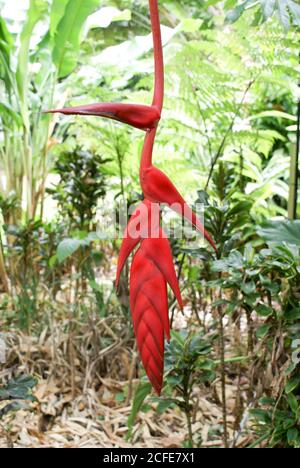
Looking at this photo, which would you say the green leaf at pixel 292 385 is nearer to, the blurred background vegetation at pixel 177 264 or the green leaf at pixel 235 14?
the blurred background vegetation at pixel 177 264

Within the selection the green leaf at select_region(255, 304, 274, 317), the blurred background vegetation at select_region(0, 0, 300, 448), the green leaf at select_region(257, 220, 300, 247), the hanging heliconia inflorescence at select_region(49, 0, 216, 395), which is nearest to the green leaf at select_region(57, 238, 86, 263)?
the blurred background vegetation at select_region(0, 0, 300, 448)

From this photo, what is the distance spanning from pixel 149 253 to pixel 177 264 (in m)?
1.36

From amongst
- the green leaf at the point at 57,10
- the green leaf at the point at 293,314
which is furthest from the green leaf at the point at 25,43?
the green leaf at the point at 293,314

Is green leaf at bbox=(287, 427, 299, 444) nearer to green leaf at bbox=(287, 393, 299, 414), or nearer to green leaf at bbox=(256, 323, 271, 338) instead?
green leaf at bbox=(287, 393, 299, 414)

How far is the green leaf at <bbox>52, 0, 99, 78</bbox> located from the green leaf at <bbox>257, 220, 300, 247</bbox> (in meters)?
1.02

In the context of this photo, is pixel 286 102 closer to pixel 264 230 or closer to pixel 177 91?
pixel 177 91

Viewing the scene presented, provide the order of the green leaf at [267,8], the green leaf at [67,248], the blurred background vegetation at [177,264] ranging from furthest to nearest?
1. the green leaf at [67,248]
2. the blurred background vegetation at [177,264]
3. the green leaf at [267,8]

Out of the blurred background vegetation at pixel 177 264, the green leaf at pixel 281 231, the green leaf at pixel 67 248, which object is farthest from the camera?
the green leaf at pixel 67 248

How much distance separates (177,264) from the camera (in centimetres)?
170

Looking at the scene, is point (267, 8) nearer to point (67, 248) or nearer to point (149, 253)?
point (149, 253)

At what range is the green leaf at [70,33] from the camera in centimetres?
179

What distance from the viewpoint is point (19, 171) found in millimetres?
2334

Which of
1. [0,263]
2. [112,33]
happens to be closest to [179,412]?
[0,263]
